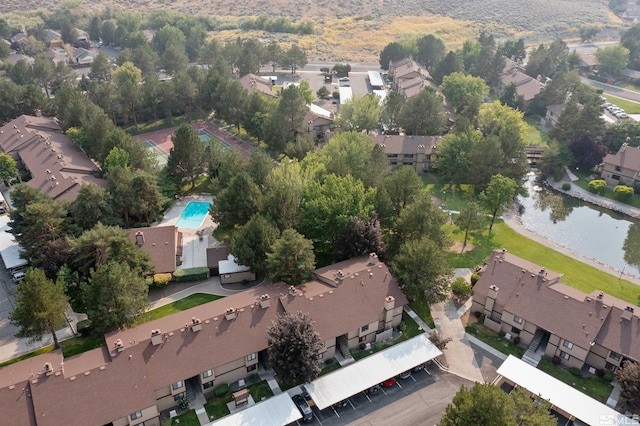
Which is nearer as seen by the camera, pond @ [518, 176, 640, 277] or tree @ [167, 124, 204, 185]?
pond @ [518, 176, 640, 277]

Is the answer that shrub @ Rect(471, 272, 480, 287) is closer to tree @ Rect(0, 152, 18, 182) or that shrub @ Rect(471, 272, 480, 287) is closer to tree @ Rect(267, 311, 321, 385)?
tree @ Rect(267, 311, 321, 385)

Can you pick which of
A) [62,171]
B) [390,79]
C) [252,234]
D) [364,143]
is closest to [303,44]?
[390,79]

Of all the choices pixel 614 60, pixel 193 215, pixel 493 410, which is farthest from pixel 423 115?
pixel 614 60

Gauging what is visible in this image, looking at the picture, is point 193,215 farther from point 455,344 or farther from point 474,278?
point 455,344

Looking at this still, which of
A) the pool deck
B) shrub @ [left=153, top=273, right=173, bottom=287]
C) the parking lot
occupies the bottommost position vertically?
the parking lot

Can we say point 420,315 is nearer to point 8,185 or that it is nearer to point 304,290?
point 304,290

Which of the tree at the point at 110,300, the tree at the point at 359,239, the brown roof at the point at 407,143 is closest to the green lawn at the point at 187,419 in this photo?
the tree at the point at 110,300

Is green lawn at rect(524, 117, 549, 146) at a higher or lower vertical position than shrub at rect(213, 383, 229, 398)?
higher

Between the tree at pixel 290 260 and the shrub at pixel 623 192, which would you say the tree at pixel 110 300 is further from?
the shrub at pixel 623 192

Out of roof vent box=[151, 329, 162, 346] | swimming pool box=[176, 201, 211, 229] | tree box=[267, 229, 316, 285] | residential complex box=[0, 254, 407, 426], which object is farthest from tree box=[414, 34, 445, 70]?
roof vent box=[151, 329, 162, 346]
